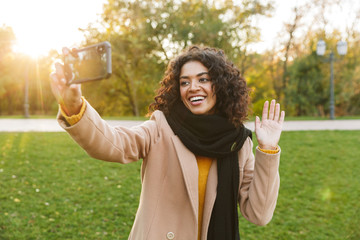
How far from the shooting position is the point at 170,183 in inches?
78.7

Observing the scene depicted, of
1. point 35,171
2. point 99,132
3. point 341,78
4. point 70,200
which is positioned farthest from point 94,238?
point 341,78

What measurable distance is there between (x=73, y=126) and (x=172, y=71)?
999 mm

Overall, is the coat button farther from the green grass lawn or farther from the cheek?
the green grass lawn

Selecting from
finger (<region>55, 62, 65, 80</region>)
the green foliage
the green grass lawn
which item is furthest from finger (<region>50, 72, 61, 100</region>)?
the green foliage

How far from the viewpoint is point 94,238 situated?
16.3ft

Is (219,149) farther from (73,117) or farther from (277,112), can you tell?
(73,117)

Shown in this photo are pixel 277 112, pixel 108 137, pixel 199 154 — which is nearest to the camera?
pixel 108 137

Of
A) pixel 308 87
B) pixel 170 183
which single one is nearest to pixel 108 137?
pixel 170 183

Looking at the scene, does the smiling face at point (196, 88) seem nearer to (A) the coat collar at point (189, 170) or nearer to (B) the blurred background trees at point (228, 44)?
(A) the coat collar at point (189, 170)

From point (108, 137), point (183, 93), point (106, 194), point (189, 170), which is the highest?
point (183, 93)

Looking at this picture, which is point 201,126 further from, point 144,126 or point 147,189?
point 147,189

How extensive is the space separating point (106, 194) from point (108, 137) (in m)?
4.83

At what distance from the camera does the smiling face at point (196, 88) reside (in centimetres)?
219

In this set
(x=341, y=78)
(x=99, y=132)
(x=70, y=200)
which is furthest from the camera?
(x=341, y=78)
